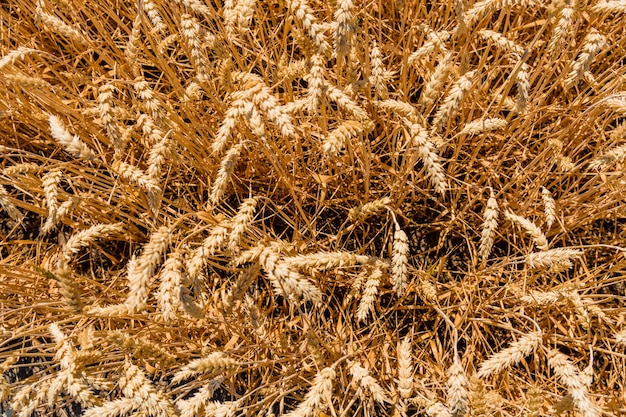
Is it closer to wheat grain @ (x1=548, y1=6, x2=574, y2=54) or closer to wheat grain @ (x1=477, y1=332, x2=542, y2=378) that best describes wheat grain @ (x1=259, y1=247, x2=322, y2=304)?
wheat grain @ (x1=477, y1=332, x2=542, y2=378)

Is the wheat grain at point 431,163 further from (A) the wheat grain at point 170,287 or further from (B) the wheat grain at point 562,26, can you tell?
(A) the wheat grain at point 170,287

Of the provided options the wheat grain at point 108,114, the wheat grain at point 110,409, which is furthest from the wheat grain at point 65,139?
the wheat grain at point 110,409

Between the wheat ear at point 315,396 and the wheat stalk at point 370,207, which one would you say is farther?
the wheat stalk at point 370,207

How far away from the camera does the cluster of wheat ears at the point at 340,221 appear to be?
1.52 meters

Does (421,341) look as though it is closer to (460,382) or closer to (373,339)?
(373,339)

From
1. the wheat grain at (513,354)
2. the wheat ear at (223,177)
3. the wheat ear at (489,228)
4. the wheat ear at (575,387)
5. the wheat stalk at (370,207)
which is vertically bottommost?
the wheat ear at (575,387)

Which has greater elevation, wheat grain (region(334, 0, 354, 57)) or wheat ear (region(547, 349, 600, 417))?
wheat grain (region(334, 0, 354, 57))

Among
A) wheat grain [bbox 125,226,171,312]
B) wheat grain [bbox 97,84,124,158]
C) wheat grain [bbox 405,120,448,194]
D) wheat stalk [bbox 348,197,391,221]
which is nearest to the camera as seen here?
wheat grain [bbox 125,226,171,312]

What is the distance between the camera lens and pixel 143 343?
1.37 metres

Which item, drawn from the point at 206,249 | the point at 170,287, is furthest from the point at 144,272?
the point at 206,249

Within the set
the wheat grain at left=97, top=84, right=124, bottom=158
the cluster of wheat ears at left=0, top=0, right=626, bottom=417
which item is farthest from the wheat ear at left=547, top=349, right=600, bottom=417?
the wheat grain at left=97, top=84, right=124, bottom=158

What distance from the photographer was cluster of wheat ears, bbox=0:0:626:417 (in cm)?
152

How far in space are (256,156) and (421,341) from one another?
3.02 feet

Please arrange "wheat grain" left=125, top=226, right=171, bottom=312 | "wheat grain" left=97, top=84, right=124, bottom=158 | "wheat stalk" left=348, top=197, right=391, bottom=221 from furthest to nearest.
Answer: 1. "wheat stalk" left=348, top=197, right=391, bottom=221
2. "wheat grain" left=97, top=84, right=124, bottom=158
3. "wheat grain" left=125, top=226, right=171, bottom=312
